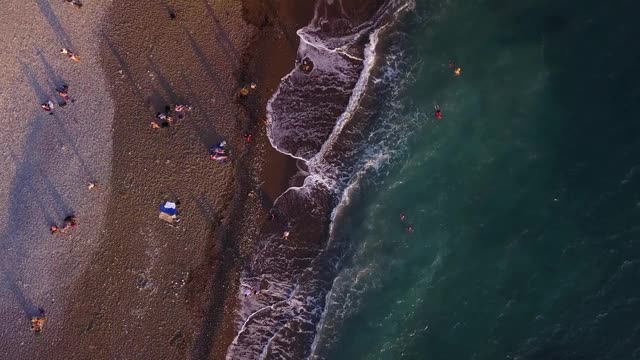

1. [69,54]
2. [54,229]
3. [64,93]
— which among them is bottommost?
[54,229]

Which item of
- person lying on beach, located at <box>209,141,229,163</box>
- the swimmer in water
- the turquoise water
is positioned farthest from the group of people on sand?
the swimmer in water

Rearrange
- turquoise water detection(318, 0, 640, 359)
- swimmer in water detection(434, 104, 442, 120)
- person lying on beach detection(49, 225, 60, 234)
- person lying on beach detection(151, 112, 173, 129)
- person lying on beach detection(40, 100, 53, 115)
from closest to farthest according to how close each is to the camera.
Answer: turquoise water detection(318, 0, 640, 359) < swimmer in water detection(434, 104, 442, 120) < person lying on beach detection(151, 112, 173, 129) < person lying on beach detection(40, 100, 53, 115) < person lying on beach detection(49, 225, 60, 234)

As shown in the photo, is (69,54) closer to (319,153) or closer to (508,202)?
(319,153)

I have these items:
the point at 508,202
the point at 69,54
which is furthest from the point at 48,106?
the point at 508,202

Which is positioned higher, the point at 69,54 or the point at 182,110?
the point at 69,54

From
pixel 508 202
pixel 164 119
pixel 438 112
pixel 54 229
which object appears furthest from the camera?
pixel 54 229

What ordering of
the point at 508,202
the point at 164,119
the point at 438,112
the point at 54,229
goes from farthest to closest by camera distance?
the point at 54,229, the point at 164,119, the point at 438,112, the point at 508,202

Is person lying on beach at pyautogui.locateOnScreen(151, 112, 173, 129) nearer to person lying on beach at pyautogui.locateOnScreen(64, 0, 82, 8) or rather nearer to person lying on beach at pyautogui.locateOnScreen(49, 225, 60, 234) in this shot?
person lying on beach at pyautogui.locateOnScreen(64, 0, 82, 8)
